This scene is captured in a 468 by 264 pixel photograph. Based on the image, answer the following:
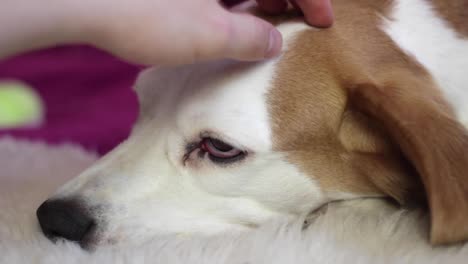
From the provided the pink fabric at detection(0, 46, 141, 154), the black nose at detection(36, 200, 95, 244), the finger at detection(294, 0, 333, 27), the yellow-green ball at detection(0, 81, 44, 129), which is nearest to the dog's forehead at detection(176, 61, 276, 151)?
the finger at detection(294, 0, 333, 27)

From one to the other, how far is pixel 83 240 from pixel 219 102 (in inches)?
13.2

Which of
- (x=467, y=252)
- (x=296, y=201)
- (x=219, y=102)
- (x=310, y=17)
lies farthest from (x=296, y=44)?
(x=467, y=252)

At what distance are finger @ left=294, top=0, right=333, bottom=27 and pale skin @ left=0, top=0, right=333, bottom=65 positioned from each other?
152 millimetres

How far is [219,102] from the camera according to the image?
1171 millimetres

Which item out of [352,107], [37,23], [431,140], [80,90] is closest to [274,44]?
[352,107]

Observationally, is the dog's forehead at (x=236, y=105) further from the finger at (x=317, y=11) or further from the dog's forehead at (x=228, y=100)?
the finger at (x=317, y=11)

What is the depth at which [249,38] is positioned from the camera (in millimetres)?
1040

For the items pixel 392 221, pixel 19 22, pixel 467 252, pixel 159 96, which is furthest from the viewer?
pixel 159 96

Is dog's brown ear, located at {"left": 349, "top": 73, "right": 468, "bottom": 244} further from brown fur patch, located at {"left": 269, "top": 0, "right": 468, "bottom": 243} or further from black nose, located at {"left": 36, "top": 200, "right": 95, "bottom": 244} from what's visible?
black nose, located at {"left": 36, "top": 200, "right": 95, "bottom": 244}

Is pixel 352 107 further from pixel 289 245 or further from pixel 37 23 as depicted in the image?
pixel 37 23

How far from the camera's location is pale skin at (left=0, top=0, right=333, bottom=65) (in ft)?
2.82

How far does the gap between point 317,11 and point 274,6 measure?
0.12m

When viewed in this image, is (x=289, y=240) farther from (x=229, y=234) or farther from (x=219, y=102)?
(x=219, y=102)

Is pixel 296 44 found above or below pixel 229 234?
above
